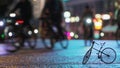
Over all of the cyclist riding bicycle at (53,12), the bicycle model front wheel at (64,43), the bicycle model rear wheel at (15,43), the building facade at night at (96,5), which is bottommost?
the building facade at night at (96,5)

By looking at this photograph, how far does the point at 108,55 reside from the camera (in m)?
13.1

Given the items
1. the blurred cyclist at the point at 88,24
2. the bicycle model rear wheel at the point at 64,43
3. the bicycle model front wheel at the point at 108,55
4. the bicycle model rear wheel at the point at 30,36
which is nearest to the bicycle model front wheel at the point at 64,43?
the bicycle model rear wheel at the point at 64,43

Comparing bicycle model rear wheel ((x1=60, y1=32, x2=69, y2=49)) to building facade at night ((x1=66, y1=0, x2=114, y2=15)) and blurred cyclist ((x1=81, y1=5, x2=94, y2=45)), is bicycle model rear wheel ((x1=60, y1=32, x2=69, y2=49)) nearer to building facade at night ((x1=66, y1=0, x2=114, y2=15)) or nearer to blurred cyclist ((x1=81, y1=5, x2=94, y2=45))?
blurred cyclist ((x1=81, y1=5, x2=94, y2=45))

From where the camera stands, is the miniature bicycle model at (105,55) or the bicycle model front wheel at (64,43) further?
the bicycle model front wheel at (64,43)

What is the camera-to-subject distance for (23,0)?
18141 millimetres

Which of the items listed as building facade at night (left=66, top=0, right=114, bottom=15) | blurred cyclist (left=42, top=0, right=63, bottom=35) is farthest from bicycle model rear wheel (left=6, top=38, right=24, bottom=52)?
building facade at night (left=66, top=0, right=114, bottom=15)

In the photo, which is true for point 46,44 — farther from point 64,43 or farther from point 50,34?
point 50,34

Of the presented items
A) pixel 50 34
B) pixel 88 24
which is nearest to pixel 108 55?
pixel 50 34

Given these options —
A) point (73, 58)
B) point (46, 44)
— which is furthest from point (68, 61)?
point (46, 44)

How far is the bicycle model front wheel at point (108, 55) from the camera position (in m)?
13.0

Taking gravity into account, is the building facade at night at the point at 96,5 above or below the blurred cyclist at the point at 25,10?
below

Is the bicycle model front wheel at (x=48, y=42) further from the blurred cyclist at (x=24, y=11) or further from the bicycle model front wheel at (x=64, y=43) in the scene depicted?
the blurred cyclist at (x=24, y=11)

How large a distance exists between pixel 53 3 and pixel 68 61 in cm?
623

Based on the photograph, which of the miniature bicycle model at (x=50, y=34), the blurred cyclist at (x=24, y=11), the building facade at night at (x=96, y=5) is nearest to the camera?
the blurred cyclist at (x=24, y=11)
